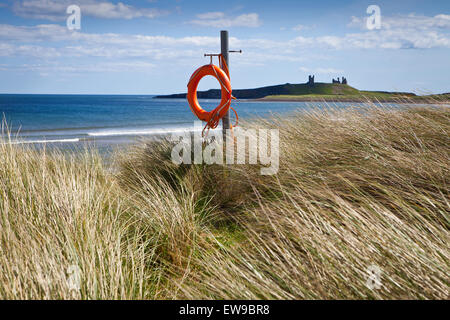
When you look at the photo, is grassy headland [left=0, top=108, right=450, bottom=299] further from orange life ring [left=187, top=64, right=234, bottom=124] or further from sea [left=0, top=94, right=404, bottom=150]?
sea [left=0, top=94, right=404, bottom=150]

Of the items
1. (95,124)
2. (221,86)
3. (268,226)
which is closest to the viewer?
(268,226)

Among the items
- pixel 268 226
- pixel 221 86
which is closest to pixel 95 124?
pixel 221 86

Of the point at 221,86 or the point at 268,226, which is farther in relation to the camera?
the point at 221,86

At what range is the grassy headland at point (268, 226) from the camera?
1.96 m

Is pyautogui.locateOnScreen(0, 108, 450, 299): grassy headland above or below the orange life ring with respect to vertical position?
below

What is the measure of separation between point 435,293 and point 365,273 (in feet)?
1.07

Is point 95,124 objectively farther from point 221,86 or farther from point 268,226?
point 268,226

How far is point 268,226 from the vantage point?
9.52 feet

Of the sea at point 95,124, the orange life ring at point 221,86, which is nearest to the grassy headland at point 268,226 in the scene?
the orange life ring at point 221,86

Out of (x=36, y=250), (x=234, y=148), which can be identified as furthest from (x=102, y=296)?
(x=234, y=148)

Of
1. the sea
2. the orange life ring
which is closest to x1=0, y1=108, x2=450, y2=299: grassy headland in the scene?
the orange life ring

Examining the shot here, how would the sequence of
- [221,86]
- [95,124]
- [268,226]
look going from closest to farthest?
[268,226] < [221,86] < [95,124]

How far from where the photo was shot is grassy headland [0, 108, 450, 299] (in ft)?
6.44

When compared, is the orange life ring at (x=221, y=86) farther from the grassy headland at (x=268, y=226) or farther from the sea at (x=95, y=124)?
the sea at (x=95, y=124)
